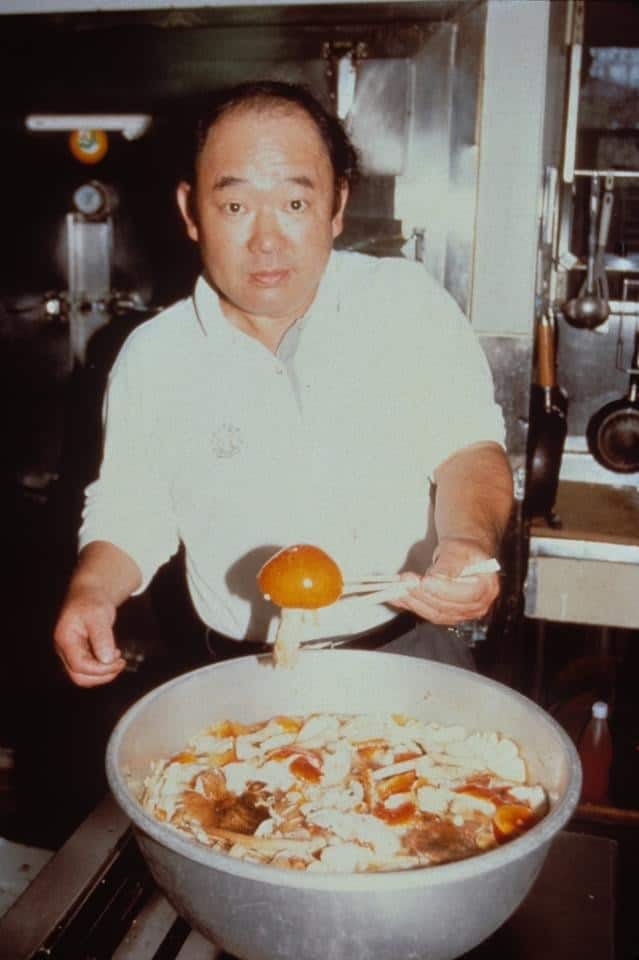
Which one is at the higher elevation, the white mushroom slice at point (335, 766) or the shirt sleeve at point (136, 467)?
the shirt sleeve at point (136, 467)

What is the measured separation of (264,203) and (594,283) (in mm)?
2270

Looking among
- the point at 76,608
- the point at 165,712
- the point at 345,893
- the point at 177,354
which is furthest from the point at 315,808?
the point at 177,354

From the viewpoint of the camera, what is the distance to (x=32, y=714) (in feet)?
13.1

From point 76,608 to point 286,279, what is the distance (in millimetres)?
845

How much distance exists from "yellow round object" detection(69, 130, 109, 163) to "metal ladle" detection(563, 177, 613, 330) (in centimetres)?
199

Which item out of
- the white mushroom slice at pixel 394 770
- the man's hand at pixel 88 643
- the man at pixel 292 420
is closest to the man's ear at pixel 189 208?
the man at pixel 292 420

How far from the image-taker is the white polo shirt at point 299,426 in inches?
84.2

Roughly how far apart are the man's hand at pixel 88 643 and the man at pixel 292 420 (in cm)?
39

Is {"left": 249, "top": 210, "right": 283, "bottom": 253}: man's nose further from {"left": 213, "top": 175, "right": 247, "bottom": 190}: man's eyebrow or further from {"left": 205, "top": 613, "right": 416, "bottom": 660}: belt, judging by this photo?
{"left": 205, "top": 613, "right": 416, "bottom": 660}: belt

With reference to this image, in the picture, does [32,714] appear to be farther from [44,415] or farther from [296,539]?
[296,539]

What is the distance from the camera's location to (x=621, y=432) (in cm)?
385

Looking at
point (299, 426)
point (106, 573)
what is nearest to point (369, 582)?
point (106, 573)

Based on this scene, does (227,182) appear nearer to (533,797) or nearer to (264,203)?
(264,203)

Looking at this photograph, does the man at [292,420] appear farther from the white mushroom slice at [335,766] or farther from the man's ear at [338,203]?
the white mushroom slice at [335,766]
